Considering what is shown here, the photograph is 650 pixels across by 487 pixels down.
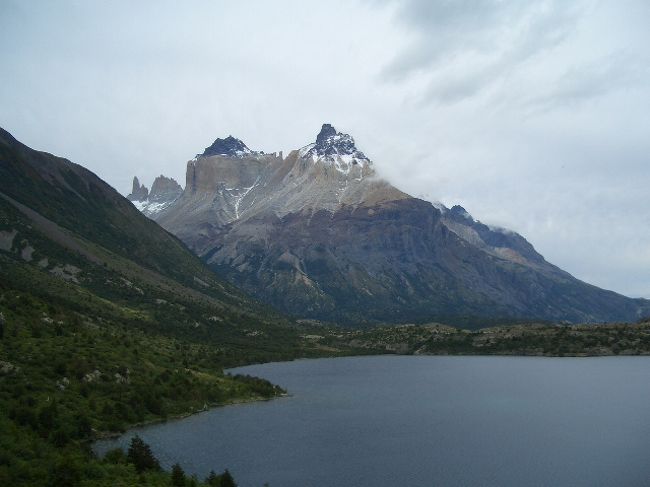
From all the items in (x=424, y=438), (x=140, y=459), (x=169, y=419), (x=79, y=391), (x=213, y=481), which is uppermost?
(x=79, y=391)

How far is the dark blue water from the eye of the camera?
7912cm

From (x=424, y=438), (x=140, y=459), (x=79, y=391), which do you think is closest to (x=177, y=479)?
(x=140, y=459)

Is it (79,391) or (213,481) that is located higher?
(79,391)

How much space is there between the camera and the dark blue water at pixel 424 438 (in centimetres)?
7912

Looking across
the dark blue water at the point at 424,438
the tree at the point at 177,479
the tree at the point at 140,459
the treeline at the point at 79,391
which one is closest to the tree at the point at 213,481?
the treeline at the point at 79,391

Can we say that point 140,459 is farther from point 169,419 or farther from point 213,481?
point 169,419

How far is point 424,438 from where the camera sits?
101 metres

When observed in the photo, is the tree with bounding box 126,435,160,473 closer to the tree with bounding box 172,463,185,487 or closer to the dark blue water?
the tree with bounding box 172,463,185,487

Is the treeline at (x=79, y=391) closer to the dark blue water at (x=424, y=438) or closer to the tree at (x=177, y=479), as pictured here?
the tree at (x=177, y=479)

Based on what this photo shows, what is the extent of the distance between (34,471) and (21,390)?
37.9 m

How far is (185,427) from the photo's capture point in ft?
341

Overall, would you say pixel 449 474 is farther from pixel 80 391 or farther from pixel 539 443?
pixel 80 391

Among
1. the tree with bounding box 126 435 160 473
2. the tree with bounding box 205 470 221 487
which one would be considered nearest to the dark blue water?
the tree with bounding box 205 470 221 487

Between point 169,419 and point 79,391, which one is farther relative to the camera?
point 169,419
